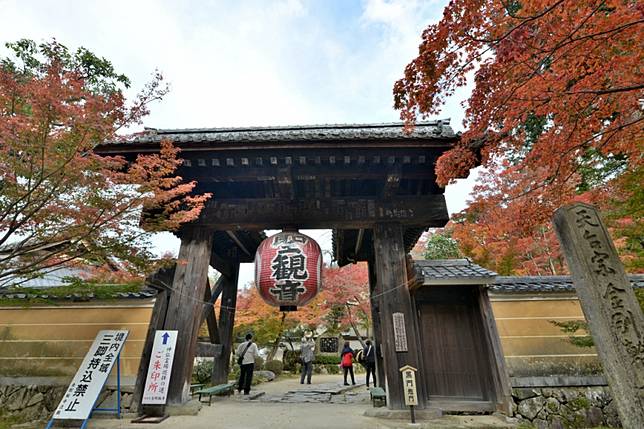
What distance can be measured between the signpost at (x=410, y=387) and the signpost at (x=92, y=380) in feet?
16.6

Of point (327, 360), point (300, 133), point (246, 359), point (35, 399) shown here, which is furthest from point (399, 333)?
point (327, 360)

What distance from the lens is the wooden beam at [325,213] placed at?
6684 millimetres

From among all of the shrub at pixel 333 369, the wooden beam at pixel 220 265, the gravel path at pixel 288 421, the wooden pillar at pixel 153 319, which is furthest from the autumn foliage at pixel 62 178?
the shrub at pixel 333 369

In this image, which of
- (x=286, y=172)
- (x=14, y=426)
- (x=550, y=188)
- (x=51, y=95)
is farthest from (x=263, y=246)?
(x=550, y=188)

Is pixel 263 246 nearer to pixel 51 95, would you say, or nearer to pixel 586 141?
pixel 51 95

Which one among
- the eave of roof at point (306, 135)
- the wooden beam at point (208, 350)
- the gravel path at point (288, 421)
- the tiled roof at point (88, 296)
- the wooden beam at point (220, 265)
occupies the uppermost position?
the eave of roof at point (306, 135)

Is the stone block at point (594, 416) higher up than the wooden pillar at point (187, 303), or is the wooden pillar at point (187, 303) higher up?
the wooden pillar at point (187, 303)

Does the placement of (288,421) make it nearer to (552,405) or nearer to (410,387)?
(410,387)

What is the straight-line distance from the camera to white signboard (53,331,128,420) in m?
5.03

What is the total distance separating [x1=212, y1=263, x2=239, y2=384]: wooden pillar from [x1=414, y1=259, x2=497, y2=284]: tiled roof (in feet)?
20.1

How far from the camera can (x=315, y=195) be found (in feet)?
22.6

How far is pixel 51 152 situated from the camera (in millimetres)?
3979

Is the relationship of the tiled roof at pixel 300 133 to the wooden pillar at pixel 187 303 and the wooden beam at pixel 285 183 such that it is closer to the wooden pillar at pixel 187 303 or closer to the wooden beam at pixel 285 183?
the wooden beam at pixel 285 183

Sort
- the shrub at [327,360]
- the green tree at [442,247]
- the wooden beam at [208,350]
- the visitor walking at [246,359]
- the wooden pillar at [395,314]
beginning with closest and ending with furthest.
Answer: the wooden pillar at [395,314] → the wooden beam at [208,350] → the visitor walking at [246,359] → the green tree at [442,247] → the shrub at [327,360]
